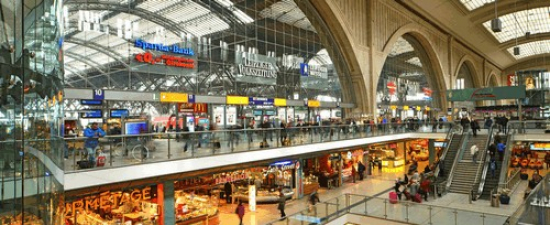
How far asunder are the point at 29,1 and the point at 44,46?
1.43ft

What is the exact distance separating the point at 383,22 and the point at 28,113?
33.0m

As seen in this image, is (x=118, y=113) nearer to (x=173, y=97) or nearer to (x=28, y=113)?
(x=173, y=97)

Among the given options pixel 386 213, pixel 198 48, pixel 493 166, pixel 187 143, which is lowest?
pixel 386 213

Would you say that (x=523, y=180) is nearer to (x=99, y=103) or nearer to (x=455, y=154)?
(x=455, y=154)

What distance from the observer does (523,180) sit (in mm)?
23609

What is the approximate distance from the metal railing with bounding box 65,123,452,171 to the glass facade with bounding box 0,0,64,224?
6.43 meters

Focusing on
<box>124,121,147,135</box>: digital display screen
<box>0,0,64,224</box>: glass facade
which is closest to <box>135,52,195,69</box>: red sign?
<box>124,121,147,135</box>: digital display screen

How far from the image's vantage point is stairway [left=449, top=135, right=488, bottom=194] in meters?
19.1

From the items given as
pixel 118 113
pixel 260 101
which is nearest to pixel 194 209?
pixel 118 113

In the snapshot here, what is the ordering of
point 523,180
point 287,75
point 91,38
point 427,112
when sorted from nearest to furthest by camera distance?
point 91,38 < point 523,180 < point 287,75 < point 427,112

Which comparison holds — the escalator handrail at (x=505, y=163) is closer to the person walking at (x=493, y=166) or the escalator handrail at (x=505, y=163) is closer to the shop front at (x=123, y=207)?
the person walking at (x=493, y=166)

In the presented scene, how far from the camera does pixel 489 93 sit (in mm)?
27641

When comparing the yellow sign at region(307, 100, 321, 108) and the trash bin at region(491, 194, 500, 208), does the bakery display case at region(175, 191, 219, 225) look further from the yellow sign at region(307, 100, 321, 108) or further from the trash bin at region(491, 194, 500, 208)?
the yellow sign at region(307, 100, 321, 108)

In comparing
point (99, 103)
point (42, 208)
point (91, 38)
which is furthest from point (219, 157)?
point (42, 208)
